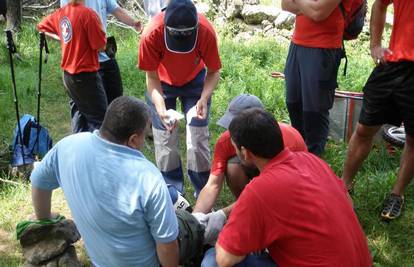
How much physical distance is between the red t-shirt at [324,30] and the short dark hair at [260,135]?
154cm

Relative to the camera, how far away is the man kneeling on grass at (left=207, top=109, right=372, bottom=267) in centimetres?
197

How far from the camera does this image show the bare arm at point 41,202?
2.64 meters

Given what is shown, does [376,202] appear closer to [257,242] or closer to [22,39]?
[257,242]

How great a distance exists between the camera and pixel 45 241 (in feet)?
9.74

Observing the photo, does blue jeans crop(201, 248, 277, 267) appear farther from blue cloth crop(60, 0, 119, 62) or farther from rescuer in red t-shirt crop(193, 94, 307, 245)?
blue cloth crop(60, 0, 119, 62)

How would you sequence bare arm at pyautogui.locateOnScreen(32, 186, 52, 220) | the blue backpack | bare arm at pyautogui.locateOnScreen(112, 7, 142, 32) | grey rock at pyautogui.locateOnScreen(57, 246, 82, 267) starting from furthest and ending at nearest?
bare arm at pyautogui.locateOnScreen(112, 7, 142, 32) < the blue backpack < grey rock at pyautogui.locateOnScreen(57, 246, 82, 267) < bare arm at pyautogui.locateOnScreen(32, 186, 52, 220)

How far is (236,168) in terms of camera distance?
3.01 metres

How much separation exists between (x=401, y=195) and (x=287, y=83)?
1159mm

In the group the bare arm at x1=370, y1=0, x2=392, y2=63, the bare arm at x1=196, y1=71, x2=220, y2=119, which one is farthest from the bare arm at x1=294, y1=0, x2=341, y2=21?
the bare arm at x1=196, y1=71, x2=220, y2=119

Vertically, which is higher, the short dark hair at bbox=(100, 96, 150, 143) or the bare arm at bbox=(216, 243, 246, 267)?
the short dark hair at bbox=(100, 96, 150, 143)

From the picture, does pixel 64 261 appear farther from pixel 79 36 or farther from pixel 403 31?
pixel 403 31

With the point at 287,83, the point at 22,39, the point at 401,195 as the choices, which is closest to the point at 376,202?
the point at 401,195

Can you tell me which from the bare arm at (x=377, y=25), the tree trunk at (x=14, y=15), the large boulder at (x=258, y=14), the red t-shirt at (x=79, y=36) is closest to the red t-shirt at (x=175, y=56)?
the red t-shirt at (x=79, y=36)

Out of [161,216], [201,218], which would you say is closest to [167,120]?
[201,218]
